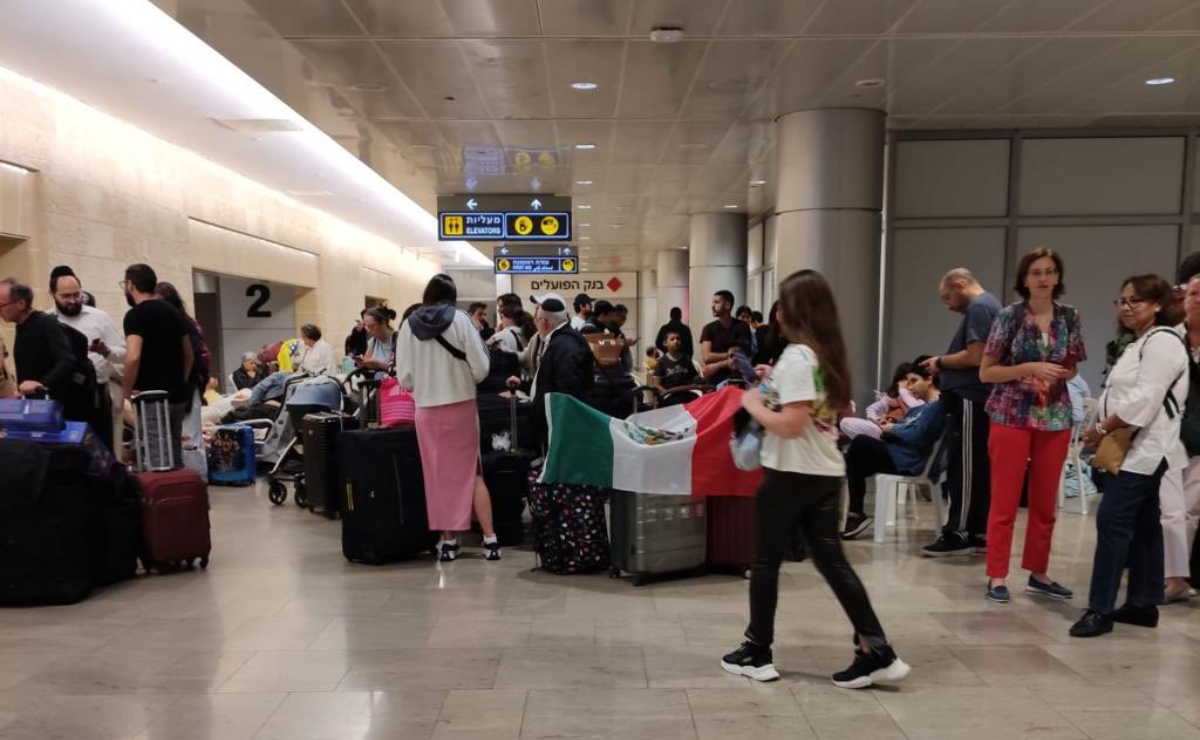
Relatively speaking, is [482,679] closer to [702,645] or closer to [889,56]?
[702,645]

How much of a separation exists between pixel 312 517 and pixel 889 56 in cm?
611

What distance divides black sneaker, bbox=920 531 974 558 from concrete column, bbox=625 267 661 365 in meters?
24.6

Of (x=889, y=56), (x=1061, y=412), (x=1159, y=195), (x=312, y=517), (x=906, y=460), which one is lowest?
(x=312, y=517)

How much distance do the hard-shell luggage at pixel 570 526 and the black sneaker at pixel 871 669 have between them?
6.04 feet

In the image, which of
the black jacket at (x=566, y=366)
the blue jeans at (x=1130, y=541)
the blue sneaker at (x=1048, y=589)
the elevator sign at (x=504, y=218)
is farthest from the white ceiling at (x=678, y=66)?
the blue sneaker at (x=1048, y=589)

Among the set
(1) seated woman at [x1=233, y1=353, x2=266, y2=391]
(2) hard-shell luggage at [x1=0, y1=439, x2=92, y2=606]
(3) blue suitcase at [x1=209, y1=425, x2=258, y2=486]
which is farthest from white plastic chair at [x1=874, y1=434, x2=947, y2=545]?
(1) seated woman at [x1=233, y1=353, x2=266, y2=391]

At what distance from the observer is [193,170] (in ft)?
36.9

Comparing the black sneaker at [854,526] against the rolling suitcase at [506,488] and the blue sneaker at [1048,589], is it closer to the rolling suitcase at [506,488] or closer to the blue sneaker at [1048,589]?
the blue sneaker at [1048,589]

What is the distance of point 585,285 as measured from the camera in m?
31.3

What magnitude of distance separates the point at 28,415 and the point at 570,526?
311 centimetres

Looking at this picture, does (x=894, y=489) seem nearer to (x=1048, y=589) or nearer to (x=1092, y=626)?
(x=1048, y=589)

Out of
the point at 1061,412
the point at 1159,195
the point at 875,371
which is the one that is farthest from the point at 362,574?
the point at 1159,195

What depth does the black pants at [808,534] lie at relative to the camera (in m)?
3.03

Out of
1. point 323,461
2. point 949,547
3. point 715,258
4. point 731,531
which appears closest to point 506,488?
point 731,531
